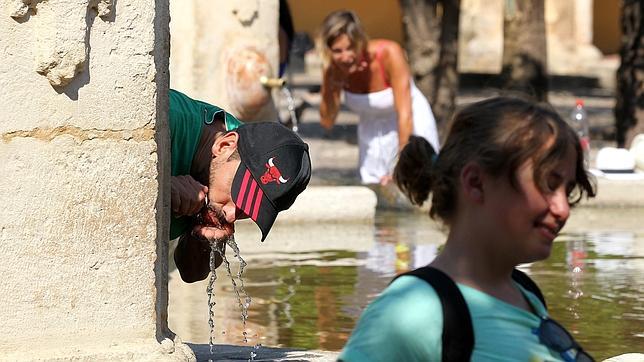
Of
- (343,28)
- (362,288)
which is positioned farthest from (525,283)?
(343,28)

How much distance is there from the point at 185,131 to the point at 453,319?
215 cm

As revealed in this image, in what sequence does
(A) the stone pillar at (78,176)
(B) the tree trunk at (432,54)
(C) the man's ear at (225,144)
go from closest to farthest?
1. (A) the stone pillar at (78,176)
2. (C) the man's ear at (225,144)
3. (B) the tree trunk at (432,54)

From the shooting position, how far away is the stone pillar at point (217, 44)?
10.6m

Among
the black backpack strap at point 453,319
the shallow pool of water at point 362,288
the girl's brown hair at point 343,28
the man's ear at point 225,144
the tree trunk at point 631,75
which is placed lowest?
the shallow pool of water at point 362,288

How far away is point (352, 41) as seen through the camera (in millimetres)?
10641

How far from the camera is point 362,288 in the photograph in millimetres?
7809

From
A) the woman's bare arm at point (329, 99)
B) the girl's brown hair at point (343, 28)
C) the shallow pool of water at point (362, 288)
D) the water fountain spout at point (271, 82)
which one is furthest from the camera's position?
the woman's bare arm at point (329, 99)

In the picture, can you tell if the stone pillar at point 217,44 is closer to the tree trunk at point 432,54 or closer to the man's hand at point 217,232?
the tree trunk at point 432,54

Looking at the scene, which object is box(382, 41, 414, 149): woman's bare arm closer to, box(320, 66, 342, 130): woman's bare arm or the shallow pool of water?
box(320, 66, 342, 130): woman's bare arm

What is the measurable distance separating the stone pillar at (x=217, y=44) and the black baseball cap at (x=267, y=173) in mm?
6134

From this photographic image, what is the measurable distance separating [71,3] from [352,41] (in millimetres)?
6614

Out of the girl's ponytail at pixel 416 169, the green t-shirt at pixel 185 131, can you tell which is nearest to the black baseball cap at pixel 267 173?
the green t-shirt at pixel 185 131

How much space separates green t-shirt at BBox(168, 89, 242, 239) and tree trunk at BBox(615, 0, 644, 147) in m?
10.4

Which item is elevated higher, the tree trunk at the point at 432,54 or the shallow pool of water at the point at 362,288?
the tree trunk at the point at 432,54
